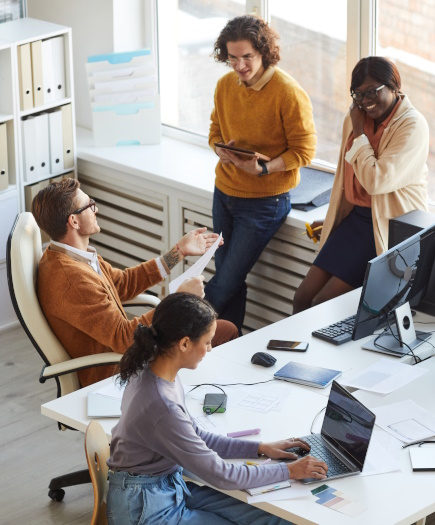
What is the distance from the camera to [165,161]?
5.07m

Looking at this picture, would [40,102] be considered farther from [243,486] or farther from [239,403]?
[243,486]

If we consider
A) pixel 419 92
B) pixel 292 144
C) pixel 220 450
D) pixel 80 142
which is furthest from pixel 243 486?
pixel 80 142

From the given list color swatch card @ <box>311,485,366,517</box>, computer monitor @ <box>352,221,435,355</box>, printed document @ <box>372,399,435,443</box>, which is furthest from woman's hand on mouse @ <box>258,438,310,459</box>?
computer monitor @ <box>352,221,435,355</box>

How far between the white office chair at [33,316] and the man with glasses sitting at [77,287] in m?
0.04

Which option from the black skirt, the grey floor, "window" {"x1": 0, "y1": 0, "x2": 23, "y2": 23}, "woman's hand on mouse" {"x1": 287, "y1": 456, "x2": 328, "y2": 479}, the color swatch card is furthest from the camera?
"window" {"x1": 0, "y1": 0, "x2": 23, "y2": 23}

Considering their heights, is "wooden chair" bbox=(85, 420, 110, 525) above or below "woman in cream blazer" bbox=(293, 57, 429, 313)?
below

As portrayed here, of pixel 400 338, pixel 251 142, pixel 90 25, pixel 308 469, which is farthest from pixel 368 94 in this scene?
pixel 90 25

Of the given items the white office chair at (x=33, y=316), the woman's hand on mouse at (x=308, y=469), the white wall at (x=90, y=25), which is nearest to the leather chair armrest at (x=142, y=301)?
the white office chair at (x=33, y=316)

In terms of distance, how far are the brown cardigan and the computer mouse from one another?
0.39 m

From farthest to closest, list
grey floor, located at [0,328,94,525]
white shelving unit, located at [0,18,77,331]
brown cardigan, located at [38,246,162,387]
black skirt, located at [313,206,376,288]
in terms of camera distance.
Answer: white shelving unit, located at [0,18,77,331]
black skirt, located at [313,206,376,288]
grey floor, located at [0,328,94,525]
brown cardigan, located at [38,246,162,387]

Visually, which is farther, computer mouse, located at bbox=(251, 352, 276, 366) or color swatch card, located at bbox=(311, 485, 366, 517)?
computer mouse, located at bbox=(251, 352, 276, 366)

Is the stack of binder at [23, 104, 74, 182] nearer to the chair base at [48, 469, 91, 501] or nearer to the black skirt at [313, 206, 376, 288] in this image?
the black skirt at [313, 206, 376, 288]

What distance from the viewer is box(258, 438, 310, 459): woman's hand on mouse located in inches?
103

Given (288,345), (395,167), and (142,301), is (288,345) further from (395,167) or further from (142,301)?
(395,167)
